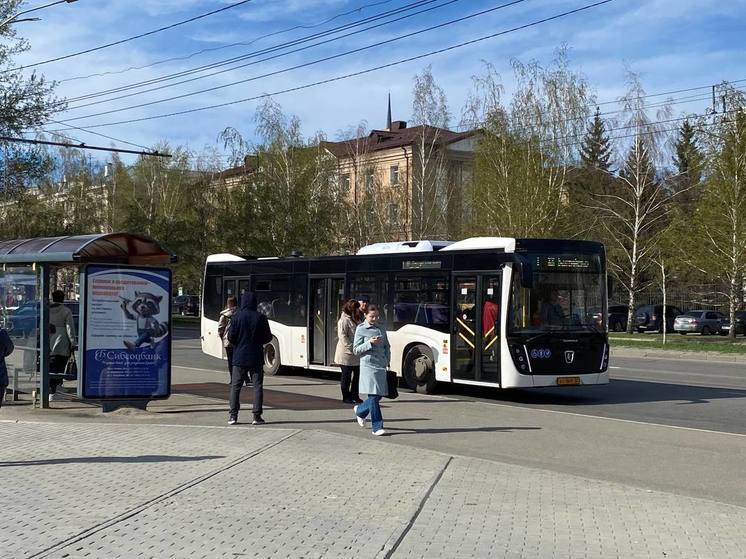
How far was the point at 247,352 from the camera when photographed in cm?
1158

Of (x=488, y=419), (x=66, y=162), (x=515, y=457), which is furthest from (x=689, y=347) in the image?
(x=66, y=162)

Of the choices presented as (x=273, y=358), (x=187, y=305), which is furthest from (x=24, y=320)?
(x=187, y=305)

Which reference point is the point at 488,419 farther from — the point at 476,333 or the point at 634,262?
the point at 634,262

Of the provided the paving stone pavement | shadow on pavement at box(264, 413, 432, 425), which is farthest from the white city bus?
the paving stone pavement

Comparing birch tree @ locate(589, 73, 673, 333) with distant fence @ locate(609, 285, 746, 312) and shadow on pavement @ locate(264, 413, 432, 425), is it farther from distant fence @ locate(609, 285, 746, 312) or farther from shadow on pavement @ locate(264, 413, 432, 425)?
shadow on pavement @ locate(264, 413, 432, 425)

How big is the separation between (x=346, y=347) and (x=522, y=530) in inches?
312

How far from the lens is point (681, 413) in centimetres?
1395

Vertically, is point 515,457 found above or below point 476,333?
below

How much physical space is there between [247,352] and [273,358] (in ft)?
28.6

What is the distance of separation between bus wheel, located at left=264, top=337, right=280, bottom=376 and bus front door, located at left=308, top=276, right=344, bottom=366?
3.95 feet

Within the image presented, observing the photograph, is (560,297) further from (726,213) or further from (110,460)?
(726,213)

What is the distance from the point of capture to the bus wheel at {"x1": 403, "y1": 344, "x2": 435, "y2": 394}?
645 inches

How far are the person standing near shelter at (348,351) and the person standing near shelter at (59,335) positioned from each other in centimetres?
416

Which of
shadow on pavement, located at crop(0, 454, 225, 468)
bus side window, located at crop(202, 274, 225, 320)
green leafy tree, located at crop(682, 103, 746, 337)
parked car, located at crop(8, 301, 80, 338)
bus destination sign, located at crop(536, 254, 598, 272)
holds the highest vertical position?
green leafy tree, located at crop(682, 103, 746, 337)
